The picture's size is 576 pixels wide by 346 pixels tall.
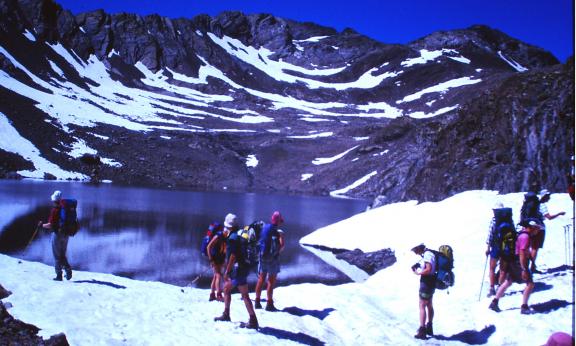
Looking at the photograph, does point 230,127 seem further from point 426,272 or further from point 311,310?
point 426,272

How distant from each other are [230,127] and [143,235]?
114 metres

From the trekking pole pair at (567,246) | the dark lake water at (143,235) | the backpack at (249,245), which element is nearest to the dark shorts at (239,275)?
the backpack at (249,245)

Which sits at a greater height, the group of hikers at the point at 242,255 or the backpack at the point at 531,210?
the backpack at the point at 531,210

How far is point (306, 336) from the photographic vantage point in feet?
35.9

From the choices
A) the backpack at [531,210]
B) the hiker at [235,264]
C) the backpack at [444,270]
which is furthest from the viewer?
the backpack at [531,210]

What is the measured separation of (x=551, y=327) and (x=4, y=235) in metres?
26.1

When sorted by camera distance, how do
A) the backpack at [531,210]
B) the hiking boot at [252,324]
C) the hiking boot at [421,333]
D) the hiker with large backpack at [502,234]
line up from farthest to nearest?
the backpack at [531,210], the hiker with large backpack at [502,234], the hiking boot at [421,333], the hiking boot at [252,324]

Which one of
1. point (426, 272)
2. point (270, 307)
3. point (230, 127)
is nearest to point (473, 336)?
point (426, 272)

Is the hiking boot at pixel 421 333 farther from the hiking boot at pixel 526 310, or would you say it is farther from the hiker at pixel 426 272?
the hiking boot at pixel 526 310

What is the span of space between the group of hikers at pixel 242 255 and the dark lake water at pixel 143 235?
7.51 meters

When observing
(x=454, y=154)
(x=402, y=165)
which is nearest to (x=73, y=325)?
(x=454, y=154)

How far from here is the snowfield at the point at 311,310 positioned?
31.8ft

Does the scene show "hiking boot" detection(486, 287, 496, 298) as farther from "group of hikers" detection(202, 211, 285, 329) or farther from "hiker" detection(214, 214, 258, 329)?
"hiker" detection(214, 214, 258, 329)

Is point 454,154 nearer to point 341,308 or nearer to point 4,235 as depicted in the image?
point 341,308
